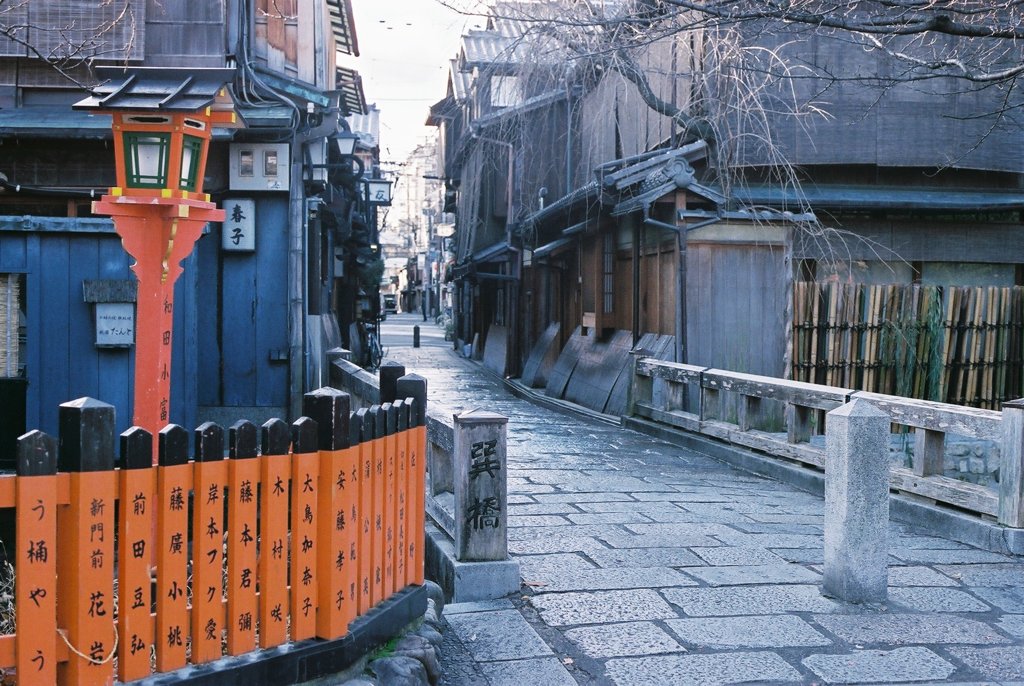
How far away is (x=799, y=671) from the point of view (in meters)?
5.25

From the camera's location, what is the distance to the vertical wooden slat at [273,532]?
4324mm

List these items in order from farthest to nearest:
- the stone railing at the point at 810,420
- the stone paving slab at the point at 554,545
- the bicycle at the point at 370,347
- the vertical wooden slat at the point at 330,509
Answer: the bicycle at the point at 370,347, the stone railing at the point at 810,420, the stone paving slab at the point at 554,545, the vertical wooden slat at the point at 330,509

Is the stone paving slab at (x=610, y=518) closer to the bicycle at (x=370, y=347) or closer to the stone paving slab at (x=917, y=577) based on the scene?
the stone paving slab at (x=917, y=577)

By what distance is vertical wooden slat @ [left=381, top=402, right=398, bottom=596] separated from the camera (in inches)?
208

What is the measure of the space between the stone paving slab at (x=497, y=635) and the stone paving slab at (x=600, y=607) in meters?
0.22

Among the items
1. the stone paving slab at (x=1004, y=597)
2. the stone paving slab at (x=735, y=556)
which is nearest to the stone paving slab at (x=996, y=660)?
the stone paving slab at (x=1004, y=597)

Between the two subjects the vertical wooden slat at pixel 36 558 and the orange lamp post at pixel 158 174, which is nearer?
the vertical wooden slat at pixel 36 558

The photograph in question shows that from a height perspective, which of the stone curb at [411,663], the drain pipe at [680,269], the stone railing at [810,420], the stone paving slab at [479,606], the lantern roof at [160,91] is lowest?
the stone paving slab at [479,606]

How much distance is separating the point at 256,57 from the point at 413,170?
80418 mm

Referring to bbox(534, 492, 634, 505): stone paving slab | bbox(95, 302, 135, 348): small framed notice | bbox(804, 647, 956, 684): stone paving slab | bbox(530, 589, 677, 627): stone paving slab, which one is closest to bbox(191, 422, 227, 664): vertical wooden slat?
bbox(530, 589, 677, 627): stone paving slab

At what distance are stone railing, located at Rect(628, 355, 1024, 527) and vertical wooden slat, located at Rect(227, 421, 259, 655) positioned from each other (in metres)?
4.27

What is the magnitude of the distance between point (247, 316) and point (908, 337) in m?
10.2

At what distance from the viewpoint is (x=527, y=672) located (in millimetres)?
5305

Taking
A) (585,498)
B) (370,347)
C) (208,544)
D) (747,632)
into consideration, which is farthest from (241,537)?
(370,347)
